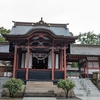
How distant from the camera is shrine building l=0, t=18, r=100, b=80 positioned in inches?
520

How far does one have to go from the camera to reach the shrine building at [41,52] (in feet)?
43.4

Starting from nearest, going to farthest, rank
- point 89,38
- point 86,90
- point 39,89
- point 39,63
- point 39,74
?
point 39,89 < point 86,90 < point 39,74 < point 39,63 < point 89,38

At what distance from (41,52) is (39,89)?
530cm

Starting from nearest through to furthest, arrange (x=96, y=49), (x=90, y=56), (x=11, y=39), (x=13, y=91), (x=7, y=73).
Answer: (x=13, y=91), (x=11, y=39), (x=90, y=56), (x=96, y=49), (x=7, y=73)

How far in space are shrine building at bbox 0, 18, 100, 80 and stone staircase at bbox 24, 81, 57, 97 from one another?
3.43 feet

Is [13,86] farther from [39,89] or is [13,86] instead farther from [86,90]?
[86,90]

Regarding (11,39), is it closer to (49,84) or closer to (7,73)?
(49,84)

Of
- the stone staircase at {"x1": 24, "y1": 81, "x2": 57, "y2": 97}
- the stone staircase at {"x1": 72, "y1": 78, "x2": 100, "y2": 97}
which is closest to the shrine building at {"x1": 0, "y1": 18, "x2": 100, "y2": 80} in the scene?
the stone staircase at {"x1": 24, "y1": 81, "x2": 57, "y2": 97}

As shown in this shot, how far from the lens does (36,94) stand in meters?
10.3

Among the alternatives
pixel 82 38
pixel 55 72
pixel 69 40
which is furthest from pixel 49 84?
pixel 82 38

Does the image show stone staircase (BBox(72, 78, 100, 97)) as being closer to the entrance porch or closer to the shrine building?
the shrine building

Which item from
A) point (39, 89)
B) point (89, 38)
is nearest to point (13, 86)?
point (39, 89)

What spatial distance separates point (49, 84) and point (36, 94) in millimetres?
2061

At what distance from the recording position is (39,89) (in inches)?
433
